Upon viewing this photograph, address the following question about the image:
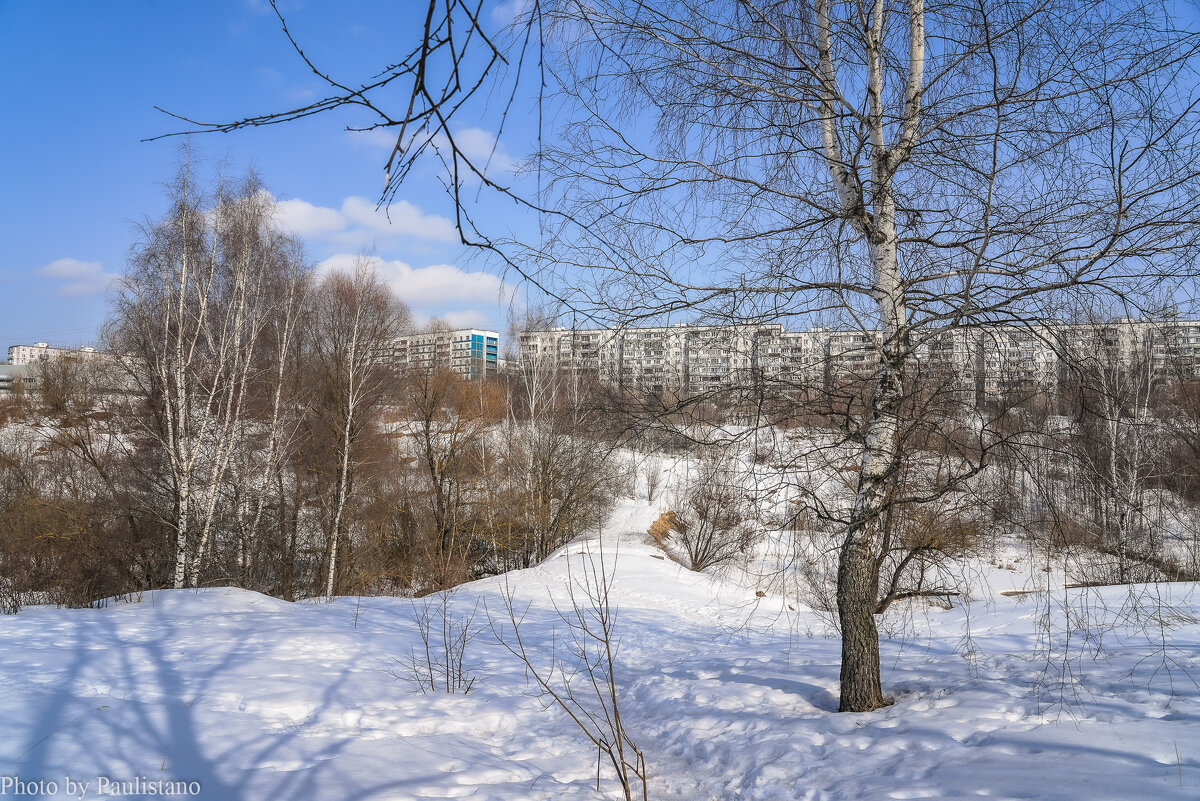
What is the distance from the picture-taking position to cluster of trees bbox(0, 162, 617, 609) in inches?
515

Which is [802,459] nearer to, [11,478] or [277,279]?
[277,279]

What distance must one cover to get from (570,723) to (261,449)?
14.2 meters

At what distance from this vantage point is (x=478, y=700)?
5.45m

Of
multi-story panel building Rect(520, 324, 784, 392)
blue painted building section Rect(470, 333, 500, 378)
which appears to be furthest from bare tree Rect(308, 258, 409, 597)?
multi-story panel building Rect(520, 324, 784, 392)

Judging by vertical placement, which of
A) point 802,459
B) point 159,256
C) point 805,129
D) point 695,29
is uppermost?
point 159,256

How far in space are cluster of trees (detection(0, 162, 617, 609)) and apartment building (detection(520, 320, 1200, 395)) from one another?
18.9 feet

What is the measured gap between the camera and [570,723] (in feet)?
17.0

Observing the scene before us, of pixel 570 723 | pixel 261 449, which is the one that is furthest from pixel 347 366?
pixel 570 723

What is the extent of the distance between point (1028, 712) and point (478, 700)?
4.10 m

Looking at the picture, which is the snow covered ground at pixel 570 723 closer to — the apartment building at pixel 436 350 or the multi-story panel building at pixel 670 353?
the multi-story panel building at pixel 670 353

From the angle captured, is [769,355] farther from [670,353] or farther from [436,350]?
[436,350]

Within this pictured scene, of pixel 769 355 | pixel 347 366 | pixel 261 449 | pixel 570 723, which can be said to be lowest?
pixel 570 723

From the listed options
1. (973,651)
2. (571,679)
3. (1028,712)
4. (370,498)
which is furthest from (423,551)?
(1028,712)

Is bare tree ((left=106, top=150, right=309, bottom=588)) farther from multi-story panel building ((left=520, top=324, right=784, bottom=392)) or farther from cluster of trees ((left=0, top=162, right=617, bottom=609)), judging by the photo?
multi-story panel building ((left=520, top=324, right=784, bottom=392))
